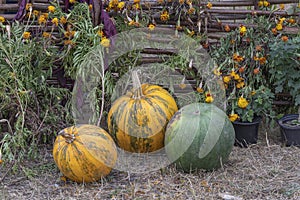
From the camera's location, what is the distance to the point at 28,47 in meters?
3.47

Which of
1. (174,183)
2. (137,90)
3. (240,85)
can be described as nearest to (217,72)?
(240,85)

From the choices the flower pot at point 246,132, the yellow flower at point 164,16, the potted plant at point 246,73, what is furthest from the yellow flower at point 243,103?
the yellow flower at point 164,16

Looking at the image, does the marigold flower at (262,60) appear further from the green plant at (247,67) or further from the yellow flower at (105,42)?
the yellow flower at (105,42)

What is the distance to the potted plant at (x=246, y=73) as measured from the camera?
3.72m

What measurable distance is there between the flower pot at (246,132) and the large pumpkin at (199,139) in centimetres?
49

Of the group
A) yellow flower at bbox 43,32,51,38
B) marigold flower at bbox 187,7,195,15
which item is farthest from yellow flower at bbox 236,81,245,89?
yellow flower at bbox 43,32,51,38

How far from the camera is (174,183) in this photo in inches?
119

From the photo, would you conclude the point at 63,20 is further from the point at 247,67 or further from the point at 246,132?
the point at 246,132

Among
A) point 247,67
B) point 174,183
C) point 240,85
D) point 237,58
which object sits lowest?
point 174,183

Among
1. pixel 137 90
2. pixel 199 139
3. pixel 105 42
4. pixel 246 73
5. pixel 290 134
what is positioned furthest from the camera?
pixel 246 73

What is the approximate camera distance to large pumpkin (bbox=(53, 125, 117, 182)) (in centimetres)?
297

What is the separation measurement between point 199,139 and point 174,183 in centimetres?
33

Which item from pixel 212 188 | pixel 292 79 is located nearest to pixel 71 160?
pixel 212 188

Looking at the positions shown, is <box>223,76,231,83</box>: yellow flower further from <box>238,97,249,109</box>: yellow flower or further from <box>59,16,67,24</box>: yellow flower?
<box>59,16,67,24</box>: yellow flower
